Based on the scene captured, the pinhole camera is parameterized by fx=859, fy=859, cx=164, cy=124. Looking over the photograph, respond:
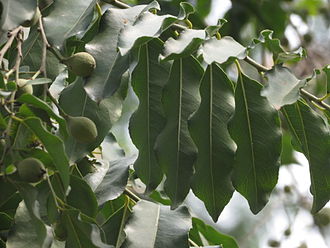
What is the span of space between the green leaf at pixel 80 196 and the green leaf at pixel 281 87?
10.8 inches

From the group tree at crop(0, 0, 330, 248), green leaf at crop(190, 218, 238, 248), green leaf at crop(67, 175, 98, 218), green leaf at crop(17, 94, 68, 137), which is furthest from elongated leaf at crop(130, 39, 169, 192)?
green leaf at crop(190, 218, 238, 248)

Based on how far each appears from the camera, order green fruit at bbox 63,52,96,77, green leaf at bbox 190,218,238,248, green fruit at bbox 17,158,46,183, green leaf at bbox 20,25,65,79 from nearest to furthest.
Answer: green fruit at bbox 17,158,46,183, green fruit at bbox 63,52,96,77, green leaf at bbox 20,25,65,79, green leaf at bbox 190,218,238,248

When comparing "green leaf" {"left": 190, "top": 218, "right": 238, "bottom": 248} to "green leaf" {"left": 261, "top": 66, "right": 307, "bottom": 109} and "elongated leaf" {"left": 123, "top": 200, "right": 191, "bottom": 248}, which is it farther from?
"green leaf" {"left": 261, "top": 66, "right": 307, "bottom": 109}

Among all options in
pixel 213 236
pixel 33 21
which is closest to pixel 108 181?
pixel 33 21

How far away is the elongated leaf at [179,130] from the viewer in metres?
1.24

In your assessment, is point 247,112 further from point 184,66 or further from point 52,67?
point 52,67

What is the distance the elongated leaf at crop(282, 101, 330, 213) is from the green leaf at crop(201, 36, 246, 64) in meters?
0.20

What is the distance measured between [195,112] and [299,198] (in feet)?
6.51

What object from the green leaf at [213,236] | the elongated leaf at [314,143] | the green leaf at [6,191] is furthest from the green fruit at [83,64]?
the green leaf at [213,236]

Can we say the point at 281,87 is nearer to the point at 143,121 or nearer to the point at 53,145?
the point at 143,121

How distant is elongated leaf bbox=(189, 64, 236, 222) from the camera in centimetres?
127

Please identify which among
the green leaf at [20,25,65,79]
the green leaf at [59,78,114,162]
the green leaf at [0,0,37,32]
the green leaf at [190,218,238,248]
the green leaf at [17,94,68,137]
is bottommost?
the green leaf at [190,218,238,248]

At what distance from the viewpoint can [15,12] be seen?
3.73 feet

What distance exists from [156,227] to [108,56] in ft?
0.87
